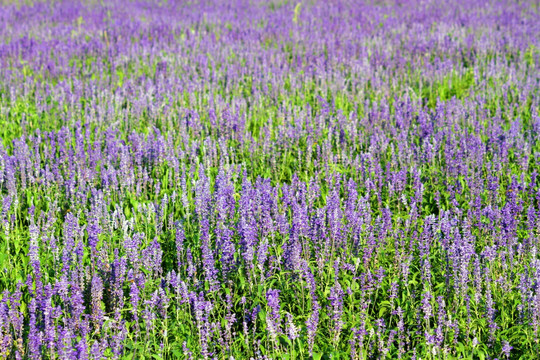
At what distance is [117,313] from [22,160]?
2.45 meters

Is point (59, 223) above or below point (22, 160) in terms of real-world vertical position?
below

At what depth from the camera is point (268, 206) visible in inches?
167

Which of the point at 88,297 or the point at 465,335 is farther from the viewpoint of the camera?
the point at 88,297

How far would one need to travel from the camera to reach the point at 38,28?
492 inches

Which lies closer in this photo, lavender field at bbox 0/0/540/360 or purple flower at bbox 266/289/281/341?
purple flower at bbox 266/289/281/341

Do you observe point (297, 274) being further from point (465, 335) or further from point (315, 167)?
point (315, 167)

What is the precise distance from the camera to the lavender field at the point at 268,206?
131 inches

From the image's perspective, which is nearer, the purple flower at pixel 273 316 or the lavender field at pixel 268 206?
the purple flower at pixel 273 316

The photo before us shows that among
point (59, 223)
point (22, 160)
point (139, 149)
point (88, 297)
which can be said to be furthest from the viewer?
point (139, 149)

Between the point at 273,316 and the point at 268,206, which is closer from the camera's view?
the point at 273,316

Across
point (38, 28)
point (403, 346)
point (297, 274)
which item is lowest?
point (403, 346)

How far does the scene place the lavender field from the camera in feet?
10.9

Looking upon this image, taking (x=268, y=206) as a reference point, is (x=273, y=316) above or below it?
below

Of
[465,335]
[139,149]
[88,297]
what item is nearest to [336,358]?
[465,335]
